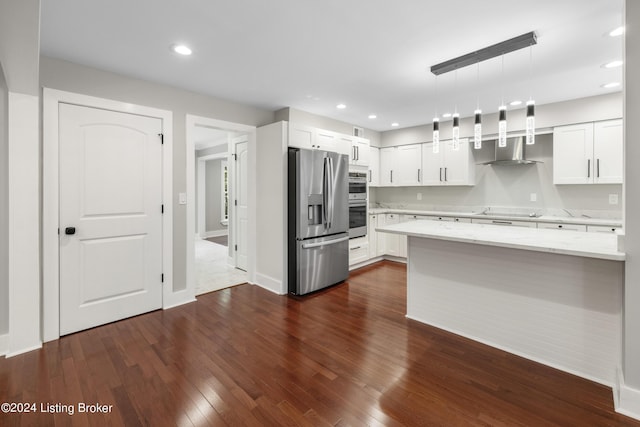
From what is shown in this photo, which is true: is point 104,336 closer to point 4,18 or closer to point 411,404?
point 4,18

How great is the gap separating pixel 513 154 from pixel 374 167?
2380mm

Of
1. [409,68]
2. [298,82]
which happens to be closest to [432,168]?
[409,68]

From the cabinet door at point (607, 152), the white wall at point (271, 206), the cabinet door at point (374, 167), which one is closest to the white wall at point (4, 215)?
the white wall at point (271, 206)

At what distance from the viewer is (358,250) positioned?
5.03m

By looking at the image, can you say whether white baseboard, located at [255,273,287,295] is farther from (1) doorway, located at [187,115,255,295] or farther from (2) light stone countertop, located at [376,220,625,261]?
(2) light stone countertop, located at [376,220,625,261]

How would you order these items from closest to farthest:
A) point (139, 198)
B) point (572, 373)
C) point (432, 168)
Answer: point (572, 373), point (139, 198), point (432, 168)

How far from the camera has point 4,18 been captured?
60.2 inches

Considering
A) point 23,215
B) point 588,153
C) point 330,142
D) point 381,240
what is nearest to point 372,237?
point 381,240

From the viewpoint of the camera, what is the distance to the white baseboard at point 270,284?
3948mm

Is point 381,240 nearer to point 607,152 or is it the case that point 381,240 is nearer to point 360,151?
point 360,151

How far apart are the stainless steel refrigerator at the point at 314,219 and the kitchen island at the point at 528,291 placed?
1.23 metres

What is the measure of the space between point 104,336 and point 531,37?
4.45 m

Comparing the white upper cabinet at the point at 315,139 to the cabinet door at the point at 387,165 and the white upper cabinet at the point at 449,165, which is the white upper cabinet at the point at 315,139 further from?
the white upper cabinet at the point at 449,165

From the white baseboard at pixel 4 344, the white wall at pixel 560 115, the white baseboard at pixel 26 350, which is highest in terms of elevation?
the white wall at pixel 560 115
